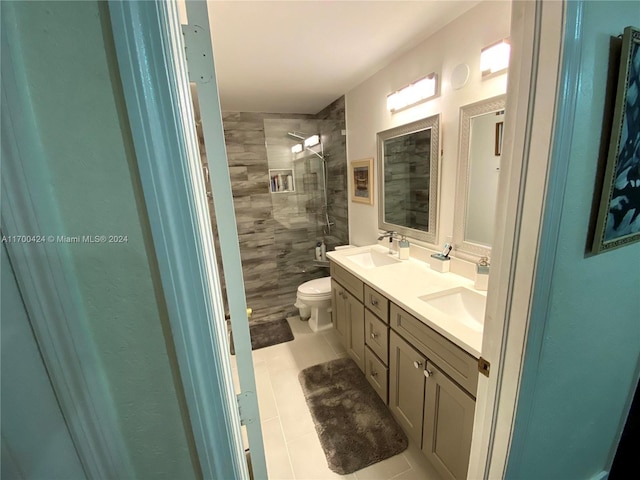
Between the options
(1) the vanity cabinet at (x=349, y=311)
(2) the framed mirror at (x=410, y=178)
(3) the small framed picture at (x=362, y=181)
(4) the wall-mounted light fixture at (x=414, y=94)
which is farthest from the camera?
(3) the small framed picture at (x=362, y=181)

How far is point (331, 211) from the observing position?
3.23 metres

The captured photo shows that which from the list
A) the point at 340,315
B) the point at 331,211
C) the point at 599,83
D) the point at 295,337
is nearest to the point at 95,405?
the point at 599,83

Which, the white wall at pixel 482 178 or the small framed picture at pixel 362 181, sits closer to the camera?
the white wall at pixel 482 178

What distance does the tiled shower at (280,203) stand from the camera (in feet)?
9.44

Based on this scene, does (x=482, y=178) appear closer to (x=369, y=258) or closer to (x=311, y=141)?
(x=369, y=258)

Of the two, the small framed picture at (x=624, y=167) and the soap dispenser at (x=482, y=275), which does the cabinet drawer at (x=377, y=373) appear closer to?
the soap dispenser at (x=482, y=275)

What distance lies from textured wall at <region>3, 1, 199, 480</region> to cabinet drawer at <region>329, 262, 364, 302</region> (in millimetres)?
1404

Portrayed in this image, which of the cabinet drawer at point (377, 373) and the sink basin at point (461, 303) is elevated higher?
the sink basin at point (461, 303)

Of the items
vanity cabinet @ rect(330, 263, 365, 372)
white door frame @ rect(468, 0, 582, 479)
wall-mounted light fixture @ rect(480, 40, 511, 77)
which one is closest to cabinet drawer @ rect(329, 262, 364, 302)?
vanity cabinet @ rect(330, 263, 365, 372)

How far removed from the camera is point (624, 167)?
2.31ft

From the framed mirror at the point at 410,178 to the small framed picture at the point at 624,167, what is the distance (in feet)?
3.28

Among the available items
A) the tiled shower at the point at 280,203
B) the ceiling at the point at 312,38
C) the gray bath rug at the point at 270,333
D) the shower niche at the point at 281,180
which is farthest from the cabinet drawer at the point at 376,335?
the shower niche at the point at 281,180

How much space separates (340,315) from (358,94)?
1.92 metres

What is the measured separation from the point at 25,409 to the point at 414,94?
208 cm
